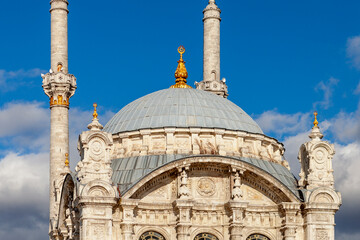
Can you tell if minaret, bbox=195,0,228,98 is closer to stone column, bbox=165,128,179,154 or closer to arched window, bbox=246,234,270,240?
stone column, bbox=165,128,179,154

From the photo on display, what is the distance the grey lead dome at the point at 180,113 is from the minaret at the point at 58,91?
26.4 feet

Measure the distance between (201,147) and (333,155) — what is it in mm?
7164

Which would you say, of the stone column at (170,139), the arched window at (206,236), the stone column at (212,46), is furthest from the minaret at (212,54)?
the arched window at (206,236)

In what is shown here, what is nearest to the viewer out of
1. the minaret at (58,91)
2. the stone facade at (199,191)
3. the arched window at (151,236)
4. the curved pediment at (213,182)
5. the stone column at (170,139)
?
the stone facade at (199,191)

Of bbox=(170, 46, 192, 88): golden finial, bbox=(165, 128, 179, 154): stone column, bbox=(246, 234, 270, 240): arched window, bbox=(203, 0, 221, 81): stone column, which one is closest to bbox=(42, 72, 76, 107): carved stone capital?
bbox=(170, 46, 192, 88): golden finial

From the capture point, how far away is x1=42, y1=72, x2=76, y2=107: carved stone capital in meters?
63.8

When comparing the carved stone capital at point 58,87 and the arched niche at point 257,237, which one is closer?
the arched niche at point 257,237

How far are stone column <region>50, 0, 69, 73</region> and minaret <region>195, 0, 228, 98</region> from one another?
1161cm

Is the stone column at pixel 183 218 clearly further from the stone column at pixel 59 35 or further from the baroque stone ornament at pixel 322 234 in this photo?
the stone column at pixel 59 35

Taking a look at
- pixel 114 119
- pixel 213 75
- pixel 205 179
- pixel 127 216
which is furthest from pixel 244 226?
pixel 213 75

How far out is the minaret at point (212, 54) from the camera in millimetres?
71062

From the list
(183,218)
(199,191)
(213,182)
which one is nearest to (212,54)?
(213,182)

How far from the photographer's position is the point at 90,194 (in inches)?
1860

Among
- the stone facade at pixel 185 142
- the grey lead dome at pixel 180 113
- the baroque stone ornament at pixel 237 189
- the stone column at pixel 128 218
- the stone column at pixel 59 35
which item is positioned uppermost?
the stone column at pixel 59 35
